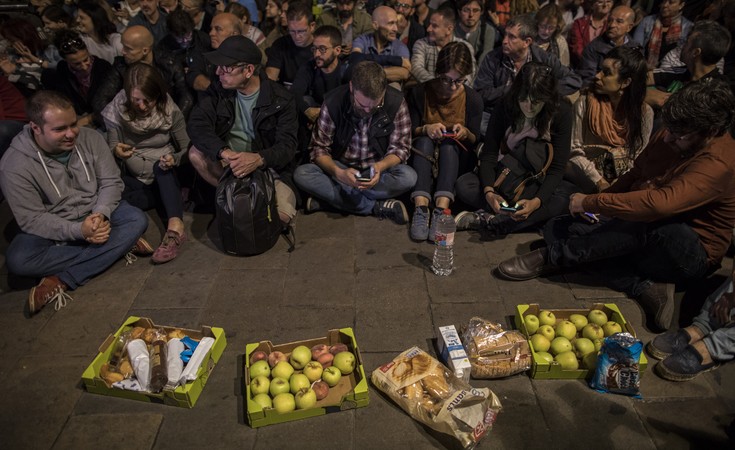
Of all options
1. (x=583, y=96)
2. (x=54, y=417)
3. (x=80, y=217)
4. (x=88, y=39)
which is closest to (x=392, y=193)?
(x=583, y=96)

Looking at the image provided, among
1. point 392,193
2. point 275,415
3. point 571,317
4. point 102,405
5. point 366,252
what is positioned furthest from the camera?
point 392,193

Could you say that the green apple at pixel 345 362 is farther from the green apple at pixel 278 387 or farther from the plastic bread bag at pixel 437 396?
the green apple at pixel 278 387

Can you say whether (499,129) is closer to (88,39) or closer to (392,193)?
(392,193)

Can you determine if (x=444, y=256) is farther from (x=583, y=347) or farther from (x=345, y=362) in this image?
(x=345, y=362)

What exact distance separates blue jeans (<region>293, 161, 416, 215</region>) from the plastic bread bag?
6.40ft

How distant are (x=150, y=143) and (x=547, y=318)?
3.64 meters

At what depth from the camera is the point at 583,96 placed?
15.1 feet

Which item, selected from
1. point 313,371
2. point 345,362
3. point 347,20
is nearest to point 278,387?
point 313,371

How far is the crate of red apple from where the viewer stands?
2830mm

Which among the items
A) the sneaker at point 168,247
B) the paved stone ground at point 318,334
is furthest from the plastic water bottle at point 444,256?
the sneaker at point 168,247

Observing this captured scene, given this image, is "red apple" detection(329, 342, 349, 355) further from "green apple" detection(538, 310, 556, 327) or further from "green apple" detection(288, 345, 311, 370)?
"green apple" detection(538, 310, 556, 327)

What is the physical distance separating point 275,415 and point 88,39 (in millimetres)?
5142

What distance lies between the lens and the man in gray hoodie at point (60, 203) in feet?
12.0

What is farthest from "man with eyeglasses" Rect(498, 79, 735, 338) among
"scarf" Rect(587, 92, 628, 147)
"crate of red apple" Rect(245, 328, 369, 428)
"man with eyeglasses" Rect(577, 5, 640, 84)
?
"man with eyeglasses" Rect(577, 5, 640, 84)
